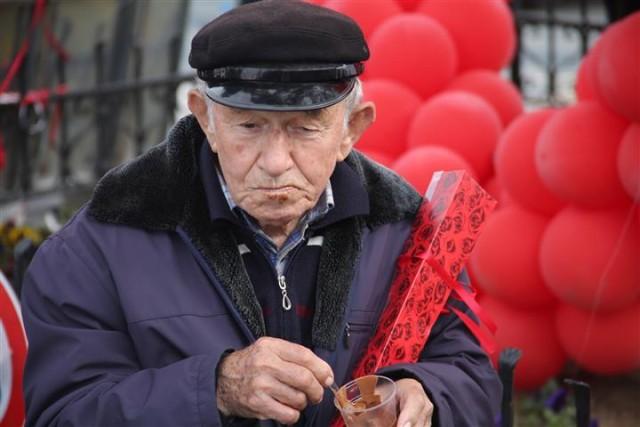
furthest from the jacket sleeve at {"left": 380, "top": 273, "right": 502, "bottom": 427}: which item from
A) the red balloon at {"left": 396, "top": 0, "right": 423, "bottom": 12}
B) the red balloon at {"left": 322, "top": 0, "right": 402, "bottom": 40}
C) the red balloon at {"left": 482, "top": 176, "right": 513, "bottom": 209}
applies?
the red balloon at {"left": 396, "top": 0, "right": 423, "bottom": 12}

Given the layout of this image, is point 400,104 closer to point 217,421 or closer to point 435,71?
point 435,71

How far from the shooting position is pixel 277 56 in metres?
1.80

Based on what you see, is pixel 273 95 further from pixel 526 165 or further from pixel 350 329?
pixel 526 165

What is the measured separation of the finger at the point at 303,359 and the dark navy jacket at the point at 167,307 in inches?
5.8

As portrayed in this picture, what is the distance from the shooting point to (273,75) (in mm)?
1805

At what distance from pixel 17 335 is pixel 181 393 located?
38.8 inches

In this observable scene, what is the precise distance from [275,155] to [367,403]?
53 centimetres

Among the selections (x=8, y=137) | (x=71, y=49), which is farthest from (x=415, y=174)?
(x=71, y=49)

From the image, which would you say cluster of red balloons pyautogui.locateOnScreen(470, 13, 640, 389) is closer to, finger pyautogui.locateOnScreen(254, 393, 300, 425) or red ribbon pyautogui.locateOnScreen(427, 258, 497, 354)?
red ribbon pyautogui.locateOnScreen(427, 258, 497, 354)

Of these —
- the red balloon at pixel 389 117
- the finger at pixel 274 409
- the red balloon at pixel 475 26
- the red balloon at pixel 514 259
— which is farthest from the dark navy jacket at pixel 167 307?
the red balloon at pixel 475 26

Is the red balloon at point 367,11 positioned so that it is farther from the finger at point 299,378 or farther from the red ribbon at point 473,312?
the finger at point 299,378

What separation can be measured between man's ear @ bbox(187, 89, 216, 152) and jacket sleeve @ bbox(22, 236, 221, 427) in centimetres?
37

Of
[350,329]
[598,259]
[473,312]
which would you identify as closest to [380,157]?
[598,259]

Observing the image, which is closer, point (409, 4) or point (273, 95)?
point (273, 95)
